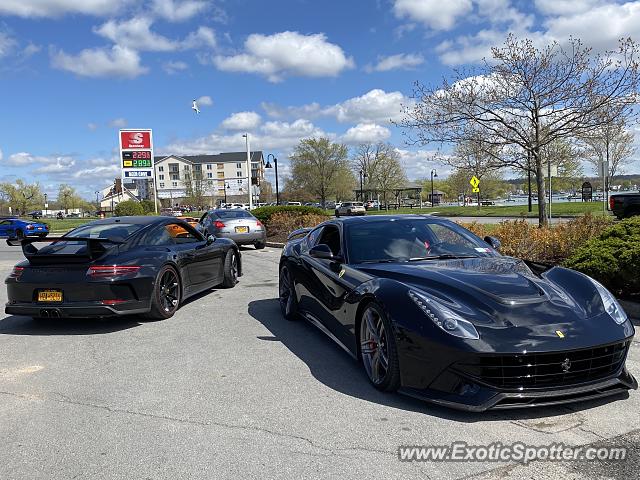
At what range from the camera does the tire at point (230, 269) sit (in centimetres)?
904

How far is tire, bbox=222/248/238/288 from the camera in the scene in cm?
904

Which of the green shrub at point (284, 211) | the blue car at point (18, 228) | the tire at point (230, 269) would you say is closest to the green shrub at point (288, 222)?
the green shrub at point (284, 211)

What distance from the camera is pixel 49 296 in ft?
20.1

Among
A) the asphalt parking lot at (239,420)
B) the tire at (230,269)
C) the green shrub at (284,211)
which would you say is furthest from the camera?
the green shrub at (284,211)

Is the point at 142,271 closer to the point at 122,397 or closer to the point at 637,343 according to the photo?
the point at 122,397

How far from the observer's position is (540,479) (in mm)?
2775

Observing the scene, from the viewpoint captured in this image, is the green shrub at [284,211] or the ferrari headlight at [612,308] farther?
the green shrub at [284,211]

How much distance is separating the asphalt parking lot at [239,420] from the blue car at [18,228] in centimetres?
2831

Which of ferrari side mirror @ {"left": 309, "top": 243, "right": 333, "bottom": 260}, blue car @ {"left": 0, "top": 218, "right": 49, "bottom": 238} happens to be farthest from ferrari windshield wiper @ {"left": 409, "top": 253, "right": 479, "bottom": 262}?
blue car @ {"left": 0, "top": 218, "right": 49, "bottom": 238}

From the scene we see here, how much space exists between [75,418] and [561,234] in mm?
8031

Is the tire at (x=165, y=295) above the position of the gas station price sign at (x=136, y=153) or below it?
below

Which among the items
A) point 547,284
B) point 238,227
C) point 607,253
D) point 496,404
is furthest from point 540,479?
point 238,227

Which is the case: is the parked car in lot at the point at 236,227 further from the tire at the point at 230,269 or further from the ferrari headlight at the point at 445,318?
the ferrari headlight at the point at 445,318

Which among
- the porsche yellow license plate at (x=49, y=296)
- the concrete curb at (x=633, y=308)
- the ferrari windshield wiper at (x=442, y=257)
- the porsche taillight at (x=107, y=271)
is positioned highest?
the ferrari windshield wiper at (x=442, y=257)
